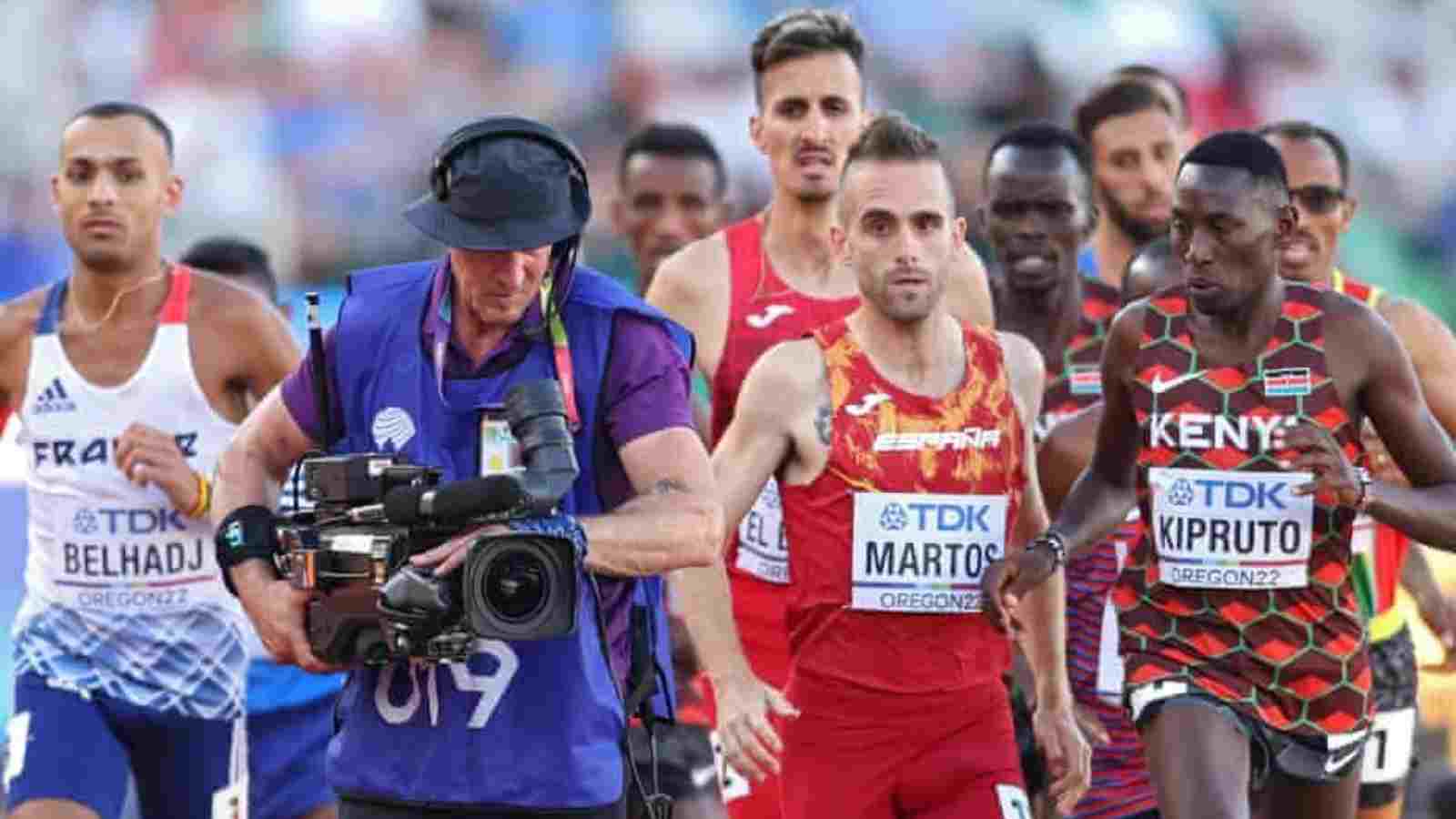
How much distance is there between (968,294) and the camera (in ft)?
28.5

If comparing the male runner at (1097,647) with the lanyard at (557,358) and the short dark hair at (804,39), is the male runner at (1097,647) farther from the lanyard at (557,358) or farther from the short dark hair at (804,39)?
the lanyard at (557,358)

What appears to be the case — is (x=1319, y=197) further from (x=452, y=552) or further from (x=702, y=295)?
(x=452, y=552)

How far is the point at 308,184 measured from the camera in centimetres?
1614

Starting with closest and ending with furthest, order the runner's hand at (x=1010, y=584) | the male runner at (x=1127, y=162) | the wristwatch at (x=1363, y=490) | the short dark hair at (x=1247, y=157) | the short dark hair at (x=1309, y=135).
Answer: the wristwatch at (x=1363, y=490) → the runner's hand at (x=1010, y=584) → the short dark hair at (x=1247, y=157) → the short dark hair at (x=1309, y=135) → the male runner at (x=1127, y=162)

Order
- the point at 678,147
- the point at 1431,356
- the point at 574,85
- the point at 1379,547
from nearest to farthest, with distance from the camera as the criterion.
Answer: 1. the point at 1431,356
2. the point at 1379,547
3. the point at 678,147
4. the point at 574,85

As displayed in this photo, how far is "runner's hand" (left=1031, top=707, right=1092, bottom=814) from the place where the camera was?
24.1 ft

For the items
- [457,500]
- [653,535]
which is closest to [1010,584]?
[653,535]

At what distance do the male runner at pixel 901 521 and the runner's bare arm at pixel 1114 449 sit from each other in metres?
0.16

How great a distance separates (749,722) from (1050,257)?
323 cm

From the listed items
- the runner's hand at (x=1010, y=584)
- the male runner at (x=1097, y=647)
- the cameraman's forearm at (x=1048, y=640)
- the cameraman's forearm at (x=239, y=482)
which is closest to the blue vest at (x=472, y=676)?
the cameraman's forearm at (x=239, y=482)

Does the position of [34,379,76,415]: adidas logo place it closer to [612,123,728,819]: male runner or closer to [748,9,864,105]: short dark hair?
[748,9,864,105]: short dark hair

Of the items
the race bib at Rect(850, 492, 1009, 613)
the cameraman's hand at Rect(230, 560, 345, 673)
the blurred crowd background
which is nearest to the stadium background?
the blurred crowd background

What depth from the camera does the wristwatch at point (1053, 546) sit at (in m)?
7.45

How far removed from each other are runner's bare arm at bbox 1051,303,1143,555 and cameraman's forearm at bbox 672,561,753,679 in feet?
3.03
